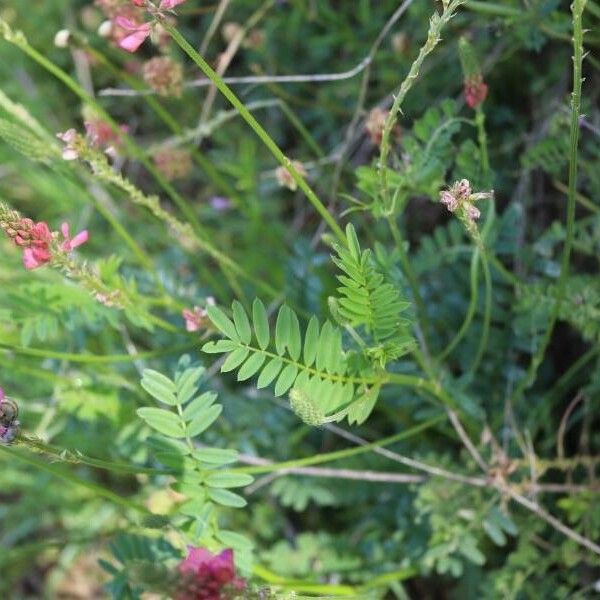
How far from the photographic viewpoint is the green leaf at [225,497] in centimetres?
120

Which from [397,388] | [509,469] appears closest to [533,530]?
[509,469]

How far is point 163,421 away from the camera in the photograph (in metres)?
1.22

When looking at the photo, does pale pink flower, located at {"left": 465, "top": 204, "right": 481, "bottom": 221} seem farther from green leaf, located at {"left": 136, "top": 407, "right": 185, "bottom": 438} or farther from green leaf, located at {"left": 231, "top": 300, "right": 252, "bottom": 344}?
green leaf, located at {"left": 136, "top": 407, "right": 185, "bottom": 438}

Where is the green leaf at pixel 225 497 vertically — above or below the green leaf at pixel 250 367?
below

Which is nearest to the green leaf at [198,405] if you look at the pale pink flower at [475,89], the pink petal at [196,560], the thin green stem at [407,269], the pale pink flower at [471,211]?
the pink petal at [196,560]

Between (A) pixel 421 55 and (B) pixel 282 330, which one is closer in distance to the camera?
(A) pixel 421 55

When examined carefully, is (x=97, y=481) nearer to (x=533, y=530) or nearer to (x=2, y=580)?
(x=2, y=580)

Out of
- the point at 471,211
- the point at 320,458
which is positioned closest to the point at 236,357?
the point at 320,458

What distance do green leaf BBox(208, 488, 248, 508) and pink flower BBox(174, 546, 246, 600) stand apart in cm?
16

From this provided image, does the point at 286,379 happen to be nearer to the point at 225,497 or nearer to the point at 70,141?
the point at 225,497

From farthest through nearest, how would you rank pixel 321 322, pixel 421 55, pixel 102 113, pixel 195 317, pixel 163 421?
1. pixel 321 322
2. pixel 102 113
3. pixel 195 317
4. pixel 163 421
5. pixel 421 55

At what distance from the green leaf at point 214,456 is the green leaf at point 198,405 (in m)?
0.05

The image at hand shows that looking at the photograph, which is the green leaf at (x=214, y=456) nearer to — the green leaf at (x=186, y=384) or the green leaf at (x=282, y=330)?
the green leaf at (x=186, y=384)

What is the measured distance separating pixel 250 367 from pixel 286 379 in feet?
0.17
